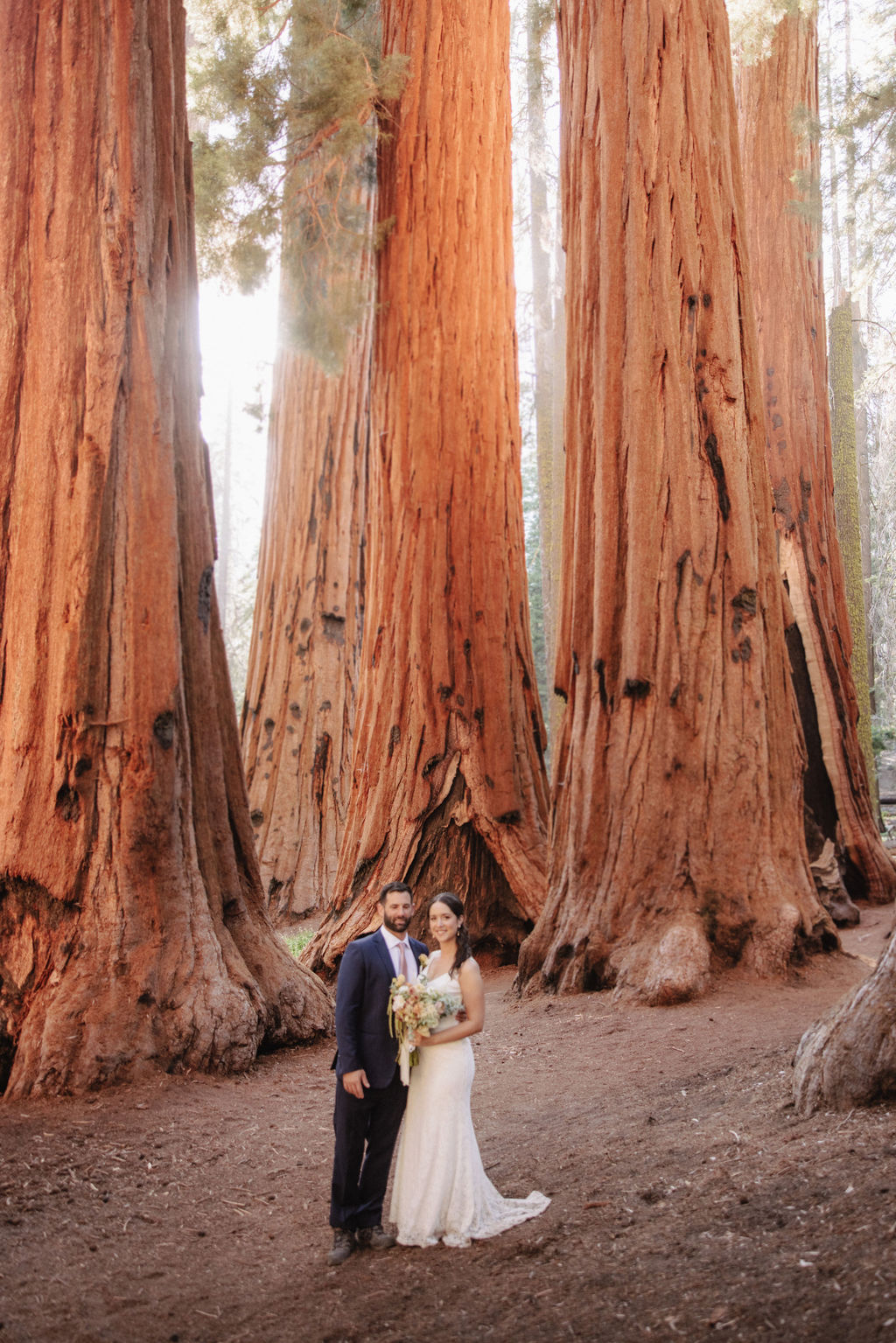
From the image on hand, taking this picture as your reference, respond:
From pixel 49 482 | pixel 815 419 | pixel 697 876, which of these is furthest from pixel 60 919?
pixel 815 419

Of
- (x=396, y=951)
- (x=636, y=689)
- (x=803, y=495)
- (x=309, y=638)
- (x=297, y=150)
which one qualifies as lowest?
(x=396, y=951)

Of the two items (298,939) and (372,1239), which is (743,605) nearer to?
(372,1239)

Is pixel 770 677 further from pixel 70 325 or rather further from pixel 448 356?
pixel 70 325

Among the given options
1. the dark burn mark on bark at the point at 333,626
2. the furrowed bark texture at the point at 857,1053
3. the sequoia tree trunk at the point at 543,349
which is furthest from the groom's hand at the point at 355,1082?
the sequoia tree trunk at the point at 543,349

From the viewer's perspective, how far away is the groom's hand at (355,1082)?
12.5 ft

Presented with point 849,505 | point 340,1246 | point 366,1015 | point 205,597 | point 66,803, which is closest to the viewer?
point 340,1246

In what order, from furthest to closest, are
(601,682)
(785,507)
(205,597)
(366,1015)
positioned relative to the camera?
(785,507) → (601,682) → (205,597) → (366,1015)

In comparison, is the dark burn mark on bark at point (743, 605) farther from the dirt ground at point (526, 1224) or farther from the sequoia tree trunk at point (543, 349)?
the sequoia tree trunk at point (543, 349)

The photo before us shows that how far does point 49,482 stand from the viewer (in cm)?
593

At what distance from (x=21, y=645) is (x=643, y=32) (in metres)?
5.65

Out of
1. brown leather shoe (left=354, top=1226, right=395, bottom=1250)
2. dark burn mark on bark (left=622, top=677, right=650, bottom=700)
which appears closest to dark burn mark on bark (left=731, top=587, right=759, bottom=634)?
dark burn mark on bark (left=622, top=677, right=650, bottom=700)

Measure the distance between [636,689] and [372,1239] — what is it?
3.96m

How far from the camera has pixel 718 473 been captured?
7082 millimetres

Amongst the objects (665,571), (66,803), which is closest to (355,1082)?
(66,803)
